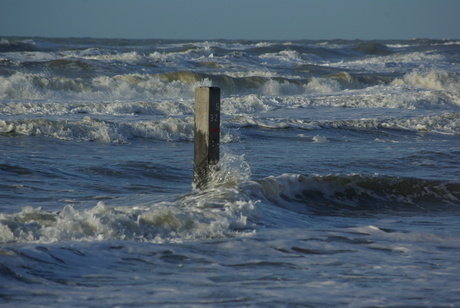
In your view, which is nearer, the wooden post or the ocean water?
the ocean water

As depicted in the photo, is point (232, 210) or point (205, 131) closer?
point (232, 210)

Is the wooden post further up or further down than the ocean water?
further up

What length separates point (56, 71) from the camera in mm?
30125

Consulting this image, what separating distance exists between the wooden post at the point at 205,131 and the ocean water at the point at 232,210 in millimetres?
173

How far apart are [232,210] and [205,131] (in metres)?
1.11

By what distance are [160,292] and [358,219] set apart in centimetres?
382

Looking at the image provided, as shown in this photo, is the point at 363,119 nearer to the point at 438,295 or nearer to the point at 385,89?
the point at 385,89

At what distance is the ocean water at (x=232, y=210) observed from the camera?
501cm

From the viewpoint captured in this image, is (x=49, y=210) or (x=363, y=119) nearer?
(x=49, y=210)

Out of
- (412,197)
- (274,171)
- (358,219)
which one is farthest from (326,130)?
(358,219)

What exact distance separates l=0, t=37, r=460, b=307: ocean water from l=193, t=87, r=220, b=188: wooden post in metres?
0.17

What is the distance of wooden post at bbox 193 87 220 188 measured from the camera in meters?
7.91

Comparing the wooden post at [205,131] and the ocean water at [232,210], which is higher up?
the wooden post at [205,131]

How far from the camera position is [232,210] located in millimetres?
7348
